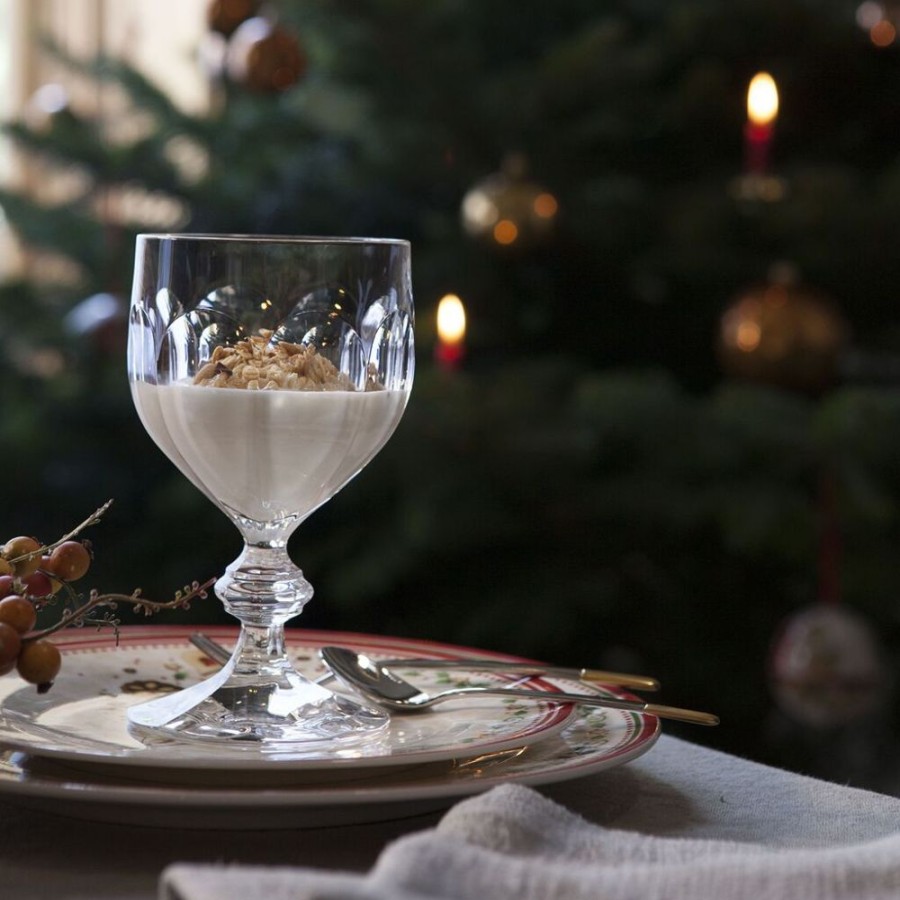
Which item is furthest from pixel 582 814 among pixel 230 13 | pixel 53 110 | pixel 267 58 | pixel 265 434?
pixel 53 110

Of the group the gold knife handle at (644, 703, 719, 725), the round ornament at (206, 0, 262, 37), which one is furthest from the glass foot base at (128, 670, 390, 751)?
the round ornament at (206, 0, 262, 37)

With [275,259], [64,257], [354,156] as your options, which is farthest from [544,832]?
[64,257]

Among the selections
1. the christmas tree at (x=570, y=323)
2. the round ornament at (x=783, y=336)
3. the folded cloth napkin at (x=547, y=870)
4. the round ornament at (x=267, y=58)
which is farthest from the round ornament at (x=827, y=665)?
the folded cloth napkin at (x=547, y=870)

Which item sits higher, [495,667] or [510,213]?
[510,213]

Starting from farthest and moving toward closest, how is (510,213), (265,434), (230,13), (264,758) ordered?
(230,13) < (510,213) < (265,434) < (264,758)

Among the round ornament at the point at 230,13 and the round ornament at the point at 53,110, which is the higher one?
the round ornament at the point at 230,13

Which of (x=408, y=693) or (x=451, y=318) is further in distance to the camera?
(x=451, y=318)

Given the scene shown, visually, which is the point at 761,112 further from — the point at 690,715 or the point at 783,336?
the point at 690,715

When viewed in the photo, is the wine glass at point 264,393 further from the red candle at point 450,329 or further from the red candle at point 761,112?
the red candle at point 761,112
